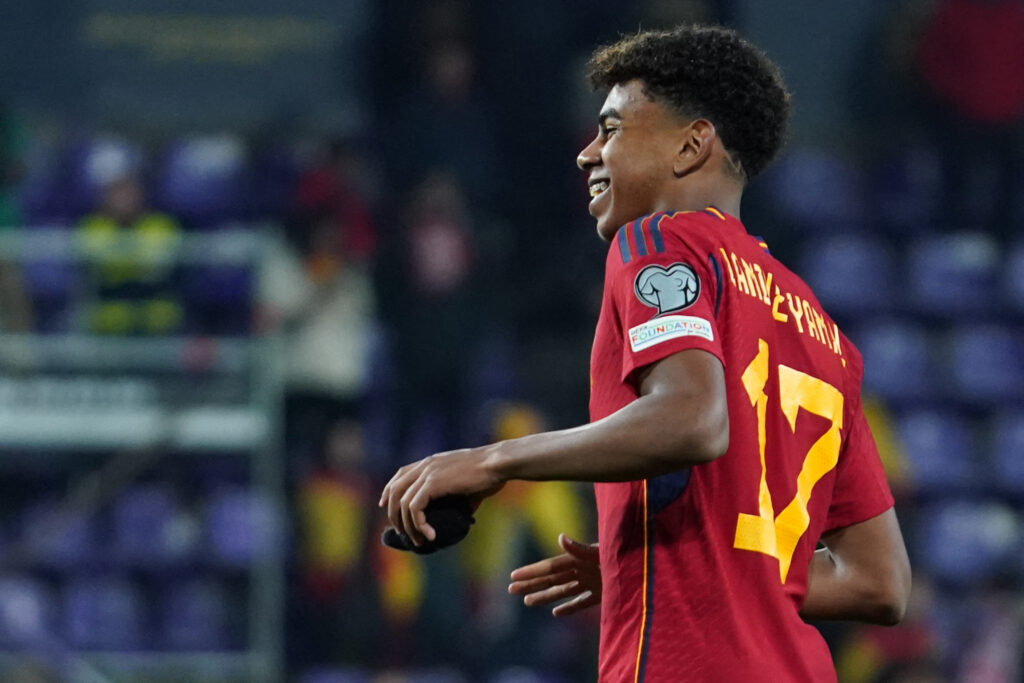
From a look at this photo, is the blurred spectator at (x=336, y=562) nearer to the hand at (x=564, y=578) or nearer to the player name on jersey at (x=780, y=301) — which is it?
the hand at (x=564, y=578)

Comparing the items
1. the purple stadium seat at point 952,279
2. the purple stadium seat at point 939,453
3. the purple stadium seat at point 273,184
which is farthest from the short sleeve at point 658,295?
the purple stadium seat at point 952,279

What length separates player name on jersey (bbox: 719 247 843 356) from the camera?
229cm

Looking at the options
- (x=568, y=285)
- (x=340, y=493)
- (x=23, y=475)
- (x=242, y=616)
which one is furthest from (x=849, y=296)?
(x=23, y=475)

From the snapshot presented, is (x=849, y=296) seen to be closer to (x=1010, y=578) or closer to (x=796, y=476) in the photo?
(x=1010, y=578)

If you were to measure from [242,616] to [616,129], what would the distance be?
5.83m

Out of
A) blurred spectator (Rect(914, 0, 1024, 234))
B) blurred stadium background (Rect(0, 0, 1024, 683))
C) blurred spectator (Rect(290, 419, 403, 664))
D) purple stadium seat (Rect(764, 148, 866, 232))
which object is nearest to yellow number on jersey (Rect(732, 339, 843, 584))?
blurred stadium background (Rect(0, 0, 1024, 683))

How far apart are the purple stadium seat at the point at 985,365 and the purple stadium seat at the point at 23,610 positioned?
18.2 ft

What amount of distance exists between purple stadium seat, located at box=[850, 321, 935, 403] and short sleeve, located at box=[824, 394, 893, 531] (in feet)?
23.2

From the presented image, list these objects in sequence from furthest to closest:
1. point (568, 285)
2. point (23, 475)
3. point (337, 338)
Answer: point (568, 285) → point (337, 338) → point (23, 475)

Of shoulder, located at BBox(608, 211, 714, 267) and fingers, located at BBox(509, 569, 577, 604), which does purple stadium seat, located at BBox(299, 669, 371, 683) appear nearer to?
fingers, located at BBox(509, 569, 577, 604)

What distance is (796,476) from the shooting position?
2.38 meters

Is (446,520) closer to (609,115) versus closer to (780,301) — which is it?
(780,301)

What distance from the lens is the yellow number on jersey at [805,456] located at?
89.6 inches

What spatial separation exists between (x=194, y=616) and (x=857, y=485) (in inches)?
229
